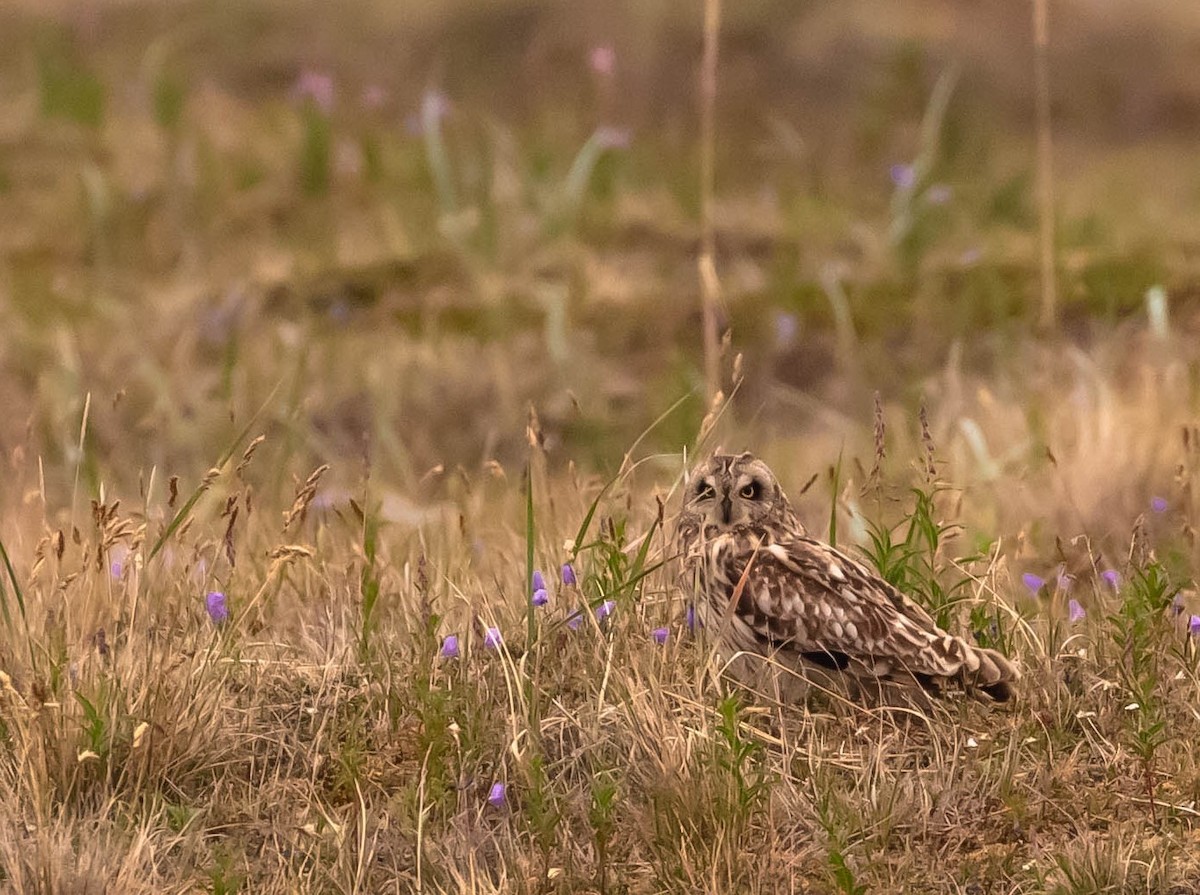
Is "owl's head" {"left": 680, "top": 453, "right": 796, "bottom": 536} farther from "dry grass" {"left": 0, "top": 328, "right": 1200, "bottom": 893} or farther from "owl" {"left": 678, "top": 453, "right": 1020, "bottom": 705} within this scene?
"dry grass" {"left": 0, "top": 328, "right": 1200, "bottom": 893}

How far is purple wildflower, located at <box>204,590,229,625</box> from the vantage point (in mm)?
3957

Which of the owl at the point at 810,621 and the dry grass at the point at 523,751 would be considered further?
the owl at the point at 810,621

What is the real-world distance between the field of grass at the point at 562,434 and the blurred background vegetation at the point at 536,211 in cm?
4

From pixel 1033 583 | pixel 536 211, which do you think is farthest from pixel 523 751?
pixel 536 211

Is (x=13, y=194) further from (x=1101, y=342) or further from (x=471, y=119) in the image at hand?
(x=1101, y=342)

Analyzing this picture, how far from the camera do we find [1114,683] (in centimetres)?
380

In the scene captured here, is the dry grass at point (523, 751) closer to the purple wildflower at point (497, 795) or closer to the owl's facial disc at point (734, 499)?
the purple wildflower at point (497, 795)

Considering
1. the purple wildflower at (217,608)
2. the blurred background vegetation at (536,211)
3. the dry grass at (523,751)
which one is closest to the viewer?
the dry grass at (523,751)

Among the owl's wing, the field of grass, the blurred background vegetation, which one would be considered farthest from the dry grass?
the blurred background vegetation

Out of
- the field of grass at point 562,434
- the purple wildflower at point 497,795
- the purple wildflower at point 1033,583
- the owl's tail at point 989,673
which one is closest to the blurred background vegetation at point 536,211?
the field of grass at point 562,434

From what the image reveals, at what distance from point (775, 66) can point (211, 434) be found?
6.03m

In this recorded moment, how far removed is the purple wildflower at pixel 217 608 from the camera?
3957 millimetres

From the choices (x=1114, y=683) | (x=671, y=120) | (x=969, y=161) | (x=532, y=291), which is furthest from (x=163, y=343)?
(x=1114, y=683)

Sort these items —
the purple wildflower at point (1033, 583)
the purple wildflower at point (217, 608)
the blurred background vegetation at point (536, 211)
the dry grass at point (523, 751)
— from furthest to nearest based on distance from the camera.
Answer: the blurred background vegetation at point (536, 211), the purple wildflower at point (1033, 583), the purple wildflower at point (217, 608), the dry grass at point (523, 751)
